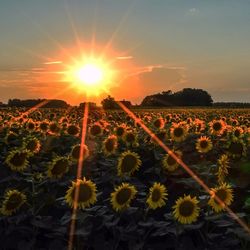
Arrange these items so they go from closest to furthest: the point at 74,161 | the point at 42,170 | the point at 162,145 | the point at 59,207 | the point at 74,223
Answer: the point at 74,223, the point at 59,207, the point at 74,161, the point at 42,170, the point at 162,145

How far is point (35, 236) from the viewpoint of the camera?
242 inches

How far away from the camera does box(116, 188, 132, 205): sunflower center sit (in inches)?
228

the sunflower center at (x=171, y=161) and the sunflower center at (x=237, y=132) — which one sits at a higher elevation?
the sunflower center at (x=237, y=132)

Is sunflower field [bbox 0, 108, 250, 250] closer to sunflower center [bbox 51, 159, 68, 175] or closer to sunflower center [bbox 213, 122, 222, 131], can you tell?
sunflower center [bbox 51, 159, 68, 175]

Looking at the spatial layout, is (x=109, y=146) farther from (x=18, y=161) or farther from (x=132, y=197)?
(x=132, y=197)

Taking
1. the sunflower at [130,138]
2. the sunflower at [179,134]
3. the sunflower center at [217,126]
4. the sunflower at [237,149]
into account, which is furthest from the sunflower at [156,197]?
the sunflower center at [217,126]

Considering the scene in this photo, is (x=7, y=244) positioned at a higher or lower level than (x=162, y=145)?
lower

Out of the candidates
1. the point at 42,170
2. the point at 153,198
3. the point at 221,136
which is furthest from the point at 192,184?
the point at 221,136

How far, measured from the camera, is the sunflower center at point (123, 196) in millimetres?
5800

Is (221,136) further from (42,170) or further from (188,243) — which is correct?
(188,243)

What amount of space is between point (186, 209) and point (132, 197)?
2.11 feet

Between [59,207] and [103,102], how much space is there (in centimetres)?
5410

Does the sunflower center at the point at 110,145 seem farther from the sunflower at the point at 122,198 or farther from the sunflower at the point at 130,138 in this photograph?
the sunflower at the point at 122,198

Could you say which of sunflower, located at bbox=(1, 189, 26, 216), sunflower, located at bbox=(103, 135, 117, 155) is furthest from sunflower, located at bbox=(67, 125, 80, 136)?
sunflower, located at bbox=(1, 189, 26, 216)
